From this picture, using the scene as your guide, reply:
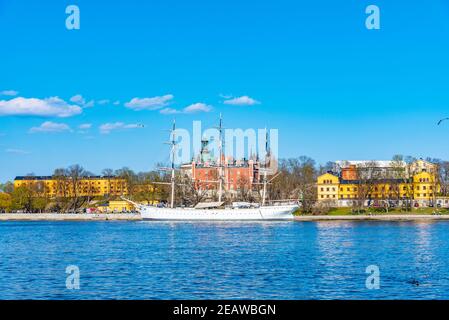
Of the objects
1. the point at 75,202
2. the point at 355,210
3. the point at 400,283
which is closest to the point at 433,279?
the point at 400,283

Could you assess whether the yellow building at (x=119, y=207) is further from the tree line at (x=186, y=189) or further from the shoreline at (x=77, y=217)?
the shoreline at (x=77, y=217)

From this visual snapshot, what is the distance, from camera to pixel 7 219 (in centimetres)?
12950

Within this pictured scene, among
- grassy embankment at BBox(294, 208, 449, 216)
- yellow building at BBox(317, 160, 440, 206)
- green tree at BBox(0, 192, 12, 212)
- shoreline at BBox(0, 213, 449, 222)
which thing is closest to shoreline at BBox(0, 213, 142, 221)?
shoreline at BBox(0, 213, 449, 222)

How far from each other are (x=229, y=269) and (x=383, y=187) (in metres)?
89.4

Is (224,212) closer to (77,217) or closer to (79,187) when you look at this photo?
(77,217)

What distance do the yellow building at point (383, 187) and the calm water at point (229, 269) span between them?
217ft

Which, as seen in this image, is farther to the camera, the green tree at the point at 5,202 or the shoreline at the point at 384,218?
the green tree at the point at 5,202

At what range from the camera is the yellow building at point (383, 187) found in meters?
117

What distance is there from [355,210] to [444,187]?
2944 cm

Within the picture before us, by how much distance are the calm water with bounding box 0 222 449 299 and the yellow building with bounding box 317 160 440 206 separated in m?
66.2

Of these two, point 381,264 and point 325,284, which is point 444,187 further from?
point 325,284

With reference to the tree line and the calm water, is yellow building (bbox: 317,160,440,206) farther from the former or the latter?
the calm water

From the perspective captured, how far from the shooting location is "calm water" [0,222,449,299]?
85.3 feet

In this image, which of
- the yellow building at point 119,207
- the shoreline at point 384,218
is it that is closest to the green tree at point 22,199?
the yellow building at point 119,207
